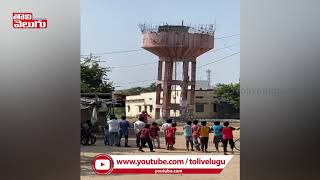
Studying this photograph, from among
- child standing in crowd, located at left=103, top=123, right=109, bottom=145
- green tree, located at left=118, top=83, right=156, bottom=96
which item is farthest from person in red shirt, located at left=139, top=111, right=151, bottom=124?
child standing in crowd, located at left=103, top=123, right=109, bottom=145

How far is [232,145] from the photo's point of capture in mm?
4922

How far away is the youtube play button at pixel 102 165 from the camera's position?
491cm

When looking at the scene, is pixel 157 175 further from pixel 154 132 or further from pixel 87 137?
pixel 87 137

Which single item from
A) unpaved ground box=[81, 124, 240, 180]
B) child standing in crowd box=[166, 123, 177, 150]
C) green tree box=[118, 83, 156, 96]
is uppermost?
green tree box=[118, 83, 156, 96]

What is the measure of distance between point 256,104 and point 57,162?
186cm

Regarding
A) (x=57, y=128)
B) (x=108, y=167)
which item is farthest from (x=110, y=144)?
(x=57, y=128)

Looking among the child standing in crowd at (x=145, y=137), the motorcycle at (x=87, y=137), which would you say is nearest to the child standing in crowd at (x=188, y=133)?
the child standing in crowd at (x=145, y=137)

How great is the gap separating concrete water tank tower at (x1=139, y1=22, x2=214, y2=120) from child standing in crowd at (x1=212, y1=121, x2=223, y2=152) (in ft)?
1.01

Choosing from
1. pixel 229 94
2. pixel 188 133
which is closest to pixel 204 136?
pixel 188 133

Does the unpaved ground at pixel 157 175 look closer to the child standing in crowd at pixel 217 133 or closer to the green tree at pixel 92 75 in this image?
the child standing in crowd at pixel 217 133

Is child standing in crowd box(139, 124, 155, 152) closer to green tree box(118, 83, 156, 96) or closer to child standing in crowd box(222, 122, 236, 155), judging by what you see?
green tree box(118, 83, 156, 96)

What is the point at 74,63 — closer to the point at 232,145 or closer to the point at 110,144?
the point at 110,144

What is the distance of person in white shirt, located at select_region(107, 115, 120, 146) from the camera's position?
5309 millimetres

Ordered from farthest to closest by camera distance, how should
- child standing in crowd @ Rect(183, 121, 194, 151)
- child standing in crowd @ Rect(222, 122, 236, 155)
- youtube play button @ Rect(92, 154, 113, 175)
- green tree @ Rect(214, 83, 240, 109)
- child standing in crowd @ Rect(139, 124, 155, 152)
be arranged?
child standing in crowd @ Rect(183, 121, 194, 151) < child standing in crowd @ Rect(139, 124, 155, 152) < child standing in crowd @ Rect(222, 122, 236, 155) < youtube play button @ Rect(92, 154, 113, 175) < green tree @ Rect(214, 83, 240, 109)
